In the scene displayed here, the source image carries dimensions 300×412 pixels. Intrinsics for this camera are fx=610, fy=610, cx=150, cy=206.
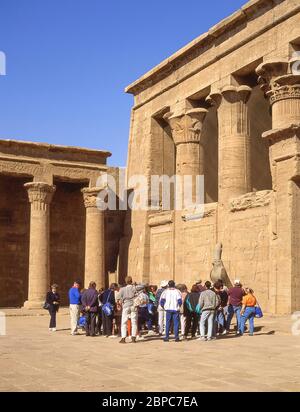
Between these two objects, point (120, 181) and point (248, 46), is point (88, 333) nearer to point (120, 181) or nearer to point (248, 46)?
point (248, 46)

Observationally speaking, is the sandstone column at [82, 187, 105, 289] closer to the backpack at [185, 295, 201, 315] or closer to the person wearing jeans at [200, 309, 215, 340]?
the backpack at [185, 295, 201, 315]

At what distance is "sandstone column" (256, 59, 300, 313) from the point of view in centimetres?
1527

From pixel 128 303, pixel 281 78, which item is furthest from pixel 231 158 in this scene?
pixel 128 303

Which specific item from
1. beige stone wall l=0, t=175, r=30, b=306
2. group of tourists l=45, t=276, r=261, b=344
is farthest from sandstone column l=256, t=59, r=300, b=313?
beige stone wall l=0, t=175, r=30, b=306

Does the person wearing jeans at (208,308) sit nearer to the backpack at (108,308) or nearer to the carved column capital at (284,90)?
the backpack at (108,308)

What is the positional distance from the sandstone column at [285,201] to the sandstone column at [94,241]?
26.1ft

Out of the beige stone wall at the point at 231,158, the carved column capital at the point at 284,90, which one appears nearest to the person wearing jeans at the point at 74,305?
the beige stone wall at the point at 231,158

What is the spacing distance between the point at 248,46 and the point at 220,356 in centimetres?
1193

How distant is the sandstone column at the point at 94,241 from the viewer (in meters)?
22.5

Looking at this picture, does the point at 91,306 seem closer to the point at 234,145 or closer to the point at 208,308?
the point at 208,308

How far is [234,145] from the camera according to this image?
19.3m

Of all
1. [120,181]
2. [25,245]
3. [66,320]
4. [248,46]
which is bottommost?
[66,320]

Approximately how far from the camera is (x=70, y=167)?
77.6 feet
